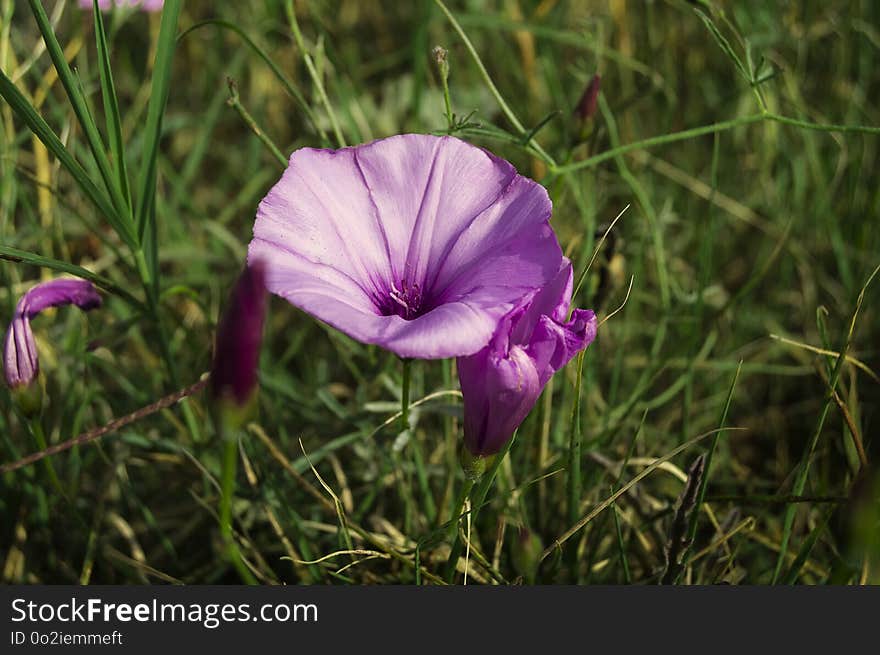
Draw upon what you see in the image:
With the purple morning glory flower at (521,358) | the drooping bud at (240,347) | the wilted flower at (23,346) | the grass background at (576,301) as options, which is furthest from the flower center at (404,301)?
the wilted flower at (23,346)

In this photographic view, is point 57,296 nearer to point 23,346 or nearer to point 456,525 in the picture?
point 23,346

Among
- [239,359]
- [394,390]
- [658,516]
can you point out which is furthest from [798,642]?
[239,359]

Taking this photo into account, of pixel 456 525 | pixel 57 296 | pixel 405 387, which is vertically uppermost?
pixel 57 296

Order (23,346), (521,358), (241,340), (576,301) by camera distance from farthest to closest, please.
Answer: (576,301) < (23,346) < (521,358) < (241,340)

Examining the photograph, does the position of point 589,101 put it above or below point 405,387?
above

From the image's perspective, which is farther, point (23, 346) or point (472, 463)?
point (23, 346)

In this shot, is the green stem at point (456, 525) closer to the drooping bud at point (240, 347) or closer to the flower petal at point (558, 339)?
the flower petal at point (558, 339)

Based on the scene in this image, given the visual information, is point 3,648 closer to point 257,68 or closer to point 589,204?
point 589,204

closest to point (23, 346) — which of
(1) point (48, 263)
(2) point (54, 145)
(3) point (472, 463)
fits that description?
(1) point (48, 263)

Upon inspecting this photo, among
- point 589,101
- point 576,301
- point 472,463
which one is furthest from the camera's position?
point 576,301
